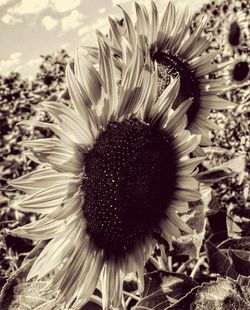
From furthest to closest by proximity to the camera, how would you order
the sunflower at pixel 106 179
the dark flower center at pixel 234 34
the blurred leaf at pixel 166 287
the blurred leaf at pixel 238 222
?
the dark flower center at pixel 234 34
the blurred leaf at pixel 238 222
the blurred leaf at pixel 166 287
the sunflower at pixel 106 179

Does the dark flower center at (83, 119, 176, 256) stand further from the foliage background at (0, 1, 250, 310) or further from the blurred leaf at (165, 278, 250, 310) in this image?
the blurred leaf at (165, 278, 250, 310)

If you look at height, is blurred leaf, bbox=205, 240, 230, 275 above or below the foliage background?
below

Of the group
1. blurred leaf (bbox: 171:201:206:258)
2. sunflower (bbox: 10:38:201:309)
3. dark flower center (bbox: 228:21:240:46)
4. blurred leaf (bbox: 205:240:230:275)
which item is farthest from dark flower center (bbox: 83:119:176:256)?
dark flower center (bbox: 228:21:240:46)

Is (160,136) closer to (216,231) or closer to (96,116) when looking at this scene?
(96,116)

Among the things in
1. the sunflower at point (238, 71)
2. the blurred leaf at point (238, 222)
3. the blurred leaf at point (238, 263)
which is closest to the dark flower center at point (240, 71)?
the sunflower at point (238, 71)

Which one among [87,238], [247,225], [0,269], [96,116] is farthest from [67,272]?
[0,269]

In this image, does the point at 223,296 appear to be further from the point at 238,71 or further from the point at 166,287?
the point at 238,71

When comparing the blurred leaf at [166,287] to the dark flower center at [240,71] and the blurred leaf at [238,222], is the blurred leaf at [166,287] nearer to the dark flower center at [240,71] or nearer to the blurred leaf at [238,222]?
the blurred leaf at [238,222]

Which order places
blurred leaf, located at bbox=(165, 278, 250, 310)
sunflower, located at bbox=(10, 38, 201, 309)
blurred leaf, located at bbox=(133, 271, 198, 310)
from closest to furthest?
sunflower, located at bbox=(10, 38, 201, 309) < blurred leaf, located at bbox=(165, 278, 250, 310) < blurred leaf, located at bbox=(133, 271, 198, 310)
